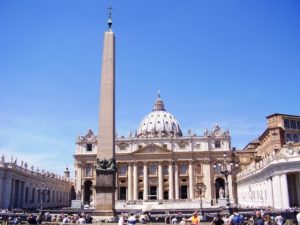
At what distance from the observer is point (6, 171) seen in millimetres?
43281

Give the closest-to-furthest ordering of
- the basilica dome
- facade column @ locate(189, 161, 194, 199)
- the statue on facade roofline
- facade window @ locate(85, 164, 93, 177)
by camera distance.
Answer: the statue on facade roofline < facade column @ locate(189, 161, 194, 199) < facade window @ locate(85, 164, 93, 177) < the basilica dome

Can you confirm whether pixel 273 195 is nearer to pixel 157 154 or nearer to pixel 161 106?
pixel 157 154

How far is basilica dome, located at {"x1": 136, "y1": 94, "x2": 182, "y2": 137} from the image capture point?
9775cm

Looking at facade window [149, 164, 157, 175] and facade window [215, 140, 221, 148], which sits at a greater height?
facade window [215, 140, 221, 148]

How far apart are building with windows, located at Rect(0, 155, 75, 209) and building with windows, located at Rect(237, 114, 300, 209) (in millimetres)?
23231

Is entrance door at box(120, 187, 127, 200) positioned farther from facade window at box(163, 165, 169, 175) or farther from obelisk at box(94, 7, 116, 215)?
obelisk at box(94, 7, 116, 215)

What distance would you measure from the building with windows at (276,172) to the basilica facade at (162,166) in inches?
298

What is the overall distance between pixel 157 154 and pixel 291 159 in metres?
41.9

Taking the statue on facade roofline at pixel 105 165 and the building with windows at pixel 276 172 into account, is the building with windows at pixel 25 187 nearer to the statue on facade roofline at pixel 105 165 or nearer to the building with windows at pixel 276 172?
the statue on facade roofline at pixel 105 165

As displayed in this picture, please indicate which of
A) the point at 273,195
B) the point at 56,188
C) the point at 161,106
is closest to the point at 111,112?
the point at 273,195

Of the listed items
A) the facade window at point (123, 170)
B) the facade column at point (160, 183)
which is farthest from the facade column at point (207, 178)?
the facade window at point (123, 170)

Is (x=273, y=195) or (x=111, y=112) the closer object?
(x=111, y=112)

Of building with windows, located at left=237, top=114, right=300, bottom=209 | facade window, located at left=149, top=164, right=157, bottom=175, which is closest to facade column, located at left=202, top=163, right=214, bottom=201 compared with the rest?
building with windows, located at left=237, top=114, right=300, bottom=209

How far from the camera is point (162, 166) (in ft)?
251
